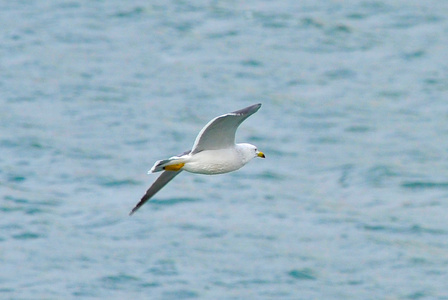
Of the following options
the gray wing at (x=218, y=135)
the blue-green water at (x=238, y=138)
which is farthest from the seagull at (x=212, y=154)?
the blue-green water at (x=238, y=138)

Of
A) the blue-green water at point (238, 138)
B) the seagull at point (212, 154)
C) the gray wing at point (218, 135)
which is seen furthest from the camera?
the blue-green water at point (238, 138)

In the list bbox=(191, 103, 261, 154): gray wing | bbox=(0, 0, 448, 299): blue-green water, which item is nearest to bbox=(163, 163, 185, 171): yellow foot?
bbox=(191, 103, 261, 154): gray wing

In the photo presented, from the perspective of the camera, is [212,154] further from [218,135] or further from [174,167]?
[174,167]

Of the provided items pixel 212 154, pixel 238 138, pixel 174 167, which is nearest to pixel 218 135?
pixel 212 154

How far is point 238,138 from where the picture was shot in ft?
95.3

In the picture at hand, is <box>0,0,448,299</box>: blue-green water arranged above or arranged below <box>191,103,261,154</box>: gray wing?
below

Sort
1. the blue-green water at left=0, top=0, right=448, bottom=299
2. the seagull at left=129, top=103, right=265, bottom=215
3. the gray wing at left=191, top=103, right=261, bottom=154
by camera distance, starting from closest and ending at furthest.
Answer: the gray wing at left=191, top=103, right=261, bottom=154
the seagull at left=129, top=103, right=265, bottom=215
the blue-green water at left=0, top=0, right=448, bottom=299

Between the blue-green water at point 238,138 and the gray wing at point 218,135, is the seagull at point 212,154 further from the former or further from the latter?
the blue-green water at point 238,138

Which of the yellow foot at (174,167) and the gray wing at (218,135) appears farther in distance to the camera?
the yellow foot at (174,167)

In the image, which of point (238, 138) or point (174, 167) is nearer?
point (174, 167)

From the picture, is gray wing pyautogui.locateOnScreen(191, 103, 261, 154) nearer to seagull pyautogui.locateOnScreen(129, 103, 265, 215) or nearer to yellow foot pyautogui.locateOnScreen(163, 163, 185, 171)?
seagull pyautogui.locateOnScreen(129, 103, 265, 215)

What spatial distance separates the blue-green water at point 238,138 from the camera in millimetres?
25922

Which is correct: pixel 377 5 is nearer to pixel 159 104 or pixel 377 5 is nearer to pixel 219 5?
pixel 219 5

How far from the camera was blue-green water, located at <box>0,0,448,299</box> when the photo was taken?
1021 inches
